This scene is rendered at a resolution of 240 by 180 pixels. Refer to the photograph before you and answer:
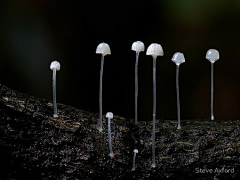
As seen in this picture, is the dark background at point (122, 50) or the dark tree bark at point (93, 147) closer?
the dark tree bark at point (93, 147)

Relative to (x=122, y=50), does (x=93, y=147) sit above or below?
below

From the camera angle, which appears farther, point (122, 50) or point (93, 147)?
point (122, 50)

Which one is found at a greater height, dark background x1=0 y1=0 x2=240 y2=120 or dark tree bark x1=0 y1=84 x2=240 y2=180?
dark background x1=0 y1=0 x2=240 y2=120

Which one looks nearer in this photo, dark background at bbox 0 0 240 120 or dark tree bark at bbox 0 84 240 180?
dark tree bark at bbox 0 84 240 180

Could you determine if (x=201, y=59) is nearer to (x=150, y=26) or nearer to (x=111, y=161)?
(x=150, y=26)

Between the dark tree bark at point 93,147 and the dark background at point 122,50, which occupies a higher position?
the dark background at point 122,50
